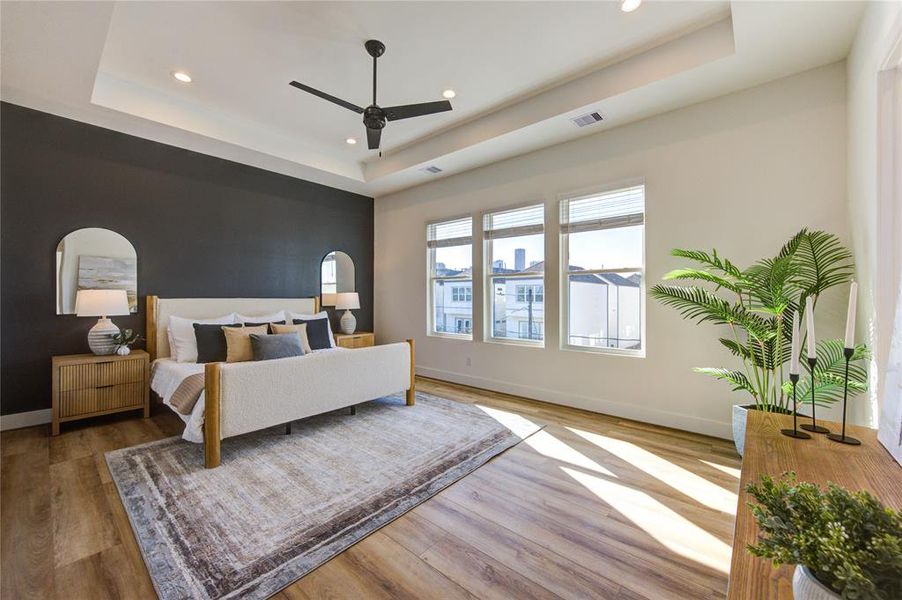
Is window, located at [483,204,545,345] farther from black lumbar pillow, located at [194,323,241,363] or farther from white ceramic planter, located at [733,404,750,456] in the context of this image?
black lumbar pillow, located at [194,323,241,363]

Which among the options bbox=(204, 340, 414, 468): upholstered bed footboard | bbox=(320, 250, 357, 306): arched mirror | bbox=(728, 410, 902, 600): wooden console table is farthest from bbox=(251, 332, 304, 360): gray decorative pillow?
bbox=(728, 410, 902, 600): wooden console table

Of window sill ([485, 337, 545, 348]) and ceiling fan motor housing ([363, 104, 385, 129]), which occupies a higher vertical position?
ceiling fan motor housing ([363, 104, 385, 129])

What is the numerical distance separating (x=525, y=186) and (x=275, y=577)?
4.12m

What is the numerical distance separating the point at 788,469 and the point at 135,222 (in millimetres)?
5271

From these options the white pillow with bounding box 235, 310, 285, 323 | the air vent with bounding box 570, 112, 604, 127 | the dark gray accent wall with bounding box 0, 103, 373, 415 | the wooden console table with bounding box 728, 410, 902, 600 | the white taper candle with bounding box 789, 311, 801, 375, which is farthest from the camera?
the white pillow with bounding box 235, 310, 285, 323

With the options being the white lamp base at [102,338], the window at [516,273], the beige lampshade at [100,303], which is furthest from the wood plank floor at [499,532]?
the window at [516,273]

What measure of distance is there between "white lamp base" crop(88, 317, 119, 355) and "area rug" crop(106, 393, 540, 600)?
119cm

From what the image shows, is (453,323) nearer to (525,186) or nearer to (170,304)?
(525,186)

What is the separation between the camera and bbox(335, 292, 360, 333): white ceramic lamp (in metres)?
5.30

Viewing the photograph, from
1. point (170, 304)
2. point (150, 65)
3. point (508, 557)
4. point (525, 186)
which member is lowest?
point (508, 557)

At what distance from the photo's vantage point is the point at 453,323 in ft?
17.2

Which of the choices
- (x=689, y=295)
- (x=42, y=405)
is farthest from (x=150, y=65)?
(x=689, y=295)

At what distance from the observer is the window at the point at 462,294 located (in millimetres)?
5016

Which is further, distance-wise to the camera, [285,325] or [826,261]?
[285,325]
